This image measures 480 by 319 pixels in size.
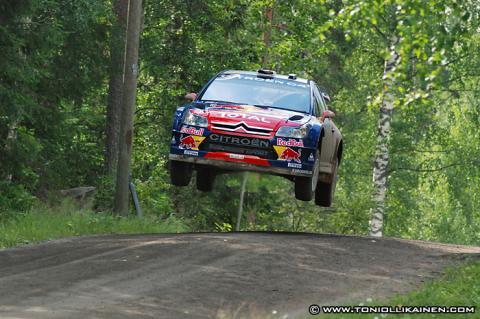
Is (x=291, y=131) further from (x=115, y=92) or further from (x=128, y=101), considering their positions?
(x=115, y=92)

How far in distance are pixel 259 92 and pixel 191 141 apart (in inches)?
69.1

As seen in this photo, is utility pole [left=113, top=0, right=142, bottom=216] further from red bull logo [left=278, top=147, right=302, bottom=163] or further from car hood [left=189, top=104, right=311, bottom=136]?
red bull logo [left=278, top=147, right=302, bottom=163]

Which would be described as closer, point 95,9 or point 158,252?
point 158,252

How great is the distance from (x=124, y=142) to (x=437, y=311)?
11.6m

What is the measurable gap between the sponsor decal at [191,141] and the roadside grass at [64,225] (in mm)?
2546

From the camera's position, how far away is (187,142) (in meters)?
17.0

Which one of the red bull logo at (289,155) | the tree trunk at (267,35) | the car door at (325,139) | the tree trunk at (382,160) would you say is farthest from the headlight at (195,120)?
the tree trunk at (382,160)

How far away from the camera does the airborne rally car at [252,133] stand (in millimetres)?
16688

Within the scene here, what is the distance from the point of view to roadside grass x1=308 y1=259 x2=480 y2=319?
33.9 feet

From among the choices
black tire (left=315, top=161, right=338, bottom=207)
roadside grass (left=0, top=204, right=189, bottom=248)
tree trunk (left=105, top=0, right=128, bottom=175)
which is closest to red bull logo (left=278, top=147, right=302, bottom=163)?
black tire (left=315, top=161, right=338, bottom=207)

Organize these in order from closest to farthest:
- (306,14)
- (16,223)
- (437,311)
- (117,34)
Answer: (437,311) < (16,223) < (117,34) < (306,14)

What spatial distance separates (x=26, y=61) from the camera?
60.7 feet

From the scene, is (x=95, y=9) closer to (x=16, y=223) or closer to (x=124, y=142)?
(x=124, y=142)

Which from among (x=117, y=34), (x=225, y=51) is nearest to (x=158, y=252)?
(x=117, y=34)
